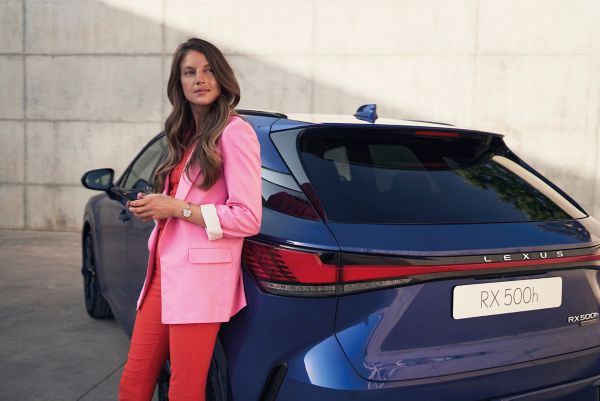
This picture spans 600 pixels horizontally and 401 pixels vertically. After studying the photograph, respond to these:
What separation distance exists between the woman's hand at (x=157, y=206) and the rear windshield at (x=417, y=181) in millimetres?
461

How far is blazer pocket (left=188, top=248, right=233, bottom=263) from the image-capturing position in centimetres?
221

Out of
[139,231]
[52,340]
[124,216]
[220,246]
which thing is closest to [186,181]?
[220,246]

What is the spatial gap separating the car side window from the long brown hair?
4.32 feet

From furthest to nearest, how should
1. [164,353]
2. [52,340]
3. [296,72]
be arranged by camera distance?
[296,72]
[52,340]
[164,353]

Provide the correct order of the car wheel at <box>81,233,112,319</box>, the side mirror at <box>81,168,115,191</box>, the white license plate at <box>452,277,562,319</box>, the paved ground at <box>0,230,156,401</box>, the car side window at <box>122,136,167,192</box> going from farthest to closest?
1. the car wheel at <box>81,233,112,319</box>
2. the side mirror at <box>81,168,115,191</box>
3. the car side window at <box>122,136,167,192</box>
4. the paved ground at <box>0,230,156,401</box>
5. the white license plate at <box>452,277,562,319</box>

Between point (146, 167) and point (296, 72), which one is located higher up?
point (296, 72)

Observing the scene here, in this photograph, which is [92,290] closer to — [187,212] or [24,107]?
[187,212]

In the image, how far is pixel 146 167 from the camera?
420 cm

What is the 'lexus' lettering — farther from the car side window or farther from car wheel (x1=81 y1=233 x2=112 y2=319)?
car wheel (x1=81 y1=233 x2=112 y2=319)

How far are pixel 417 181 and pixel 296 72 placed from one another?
615 cm

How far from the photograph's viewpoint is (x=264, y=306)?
215 centimetres

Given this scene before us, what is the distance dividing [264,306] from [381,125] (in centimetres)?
88

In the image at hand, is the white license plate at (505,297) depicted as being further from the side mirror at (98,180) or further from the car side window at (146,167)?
the side mirror at (98,180)

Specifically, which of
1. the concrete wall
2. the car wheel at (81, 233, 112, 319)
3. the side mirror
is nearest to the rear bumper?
the side mirror
